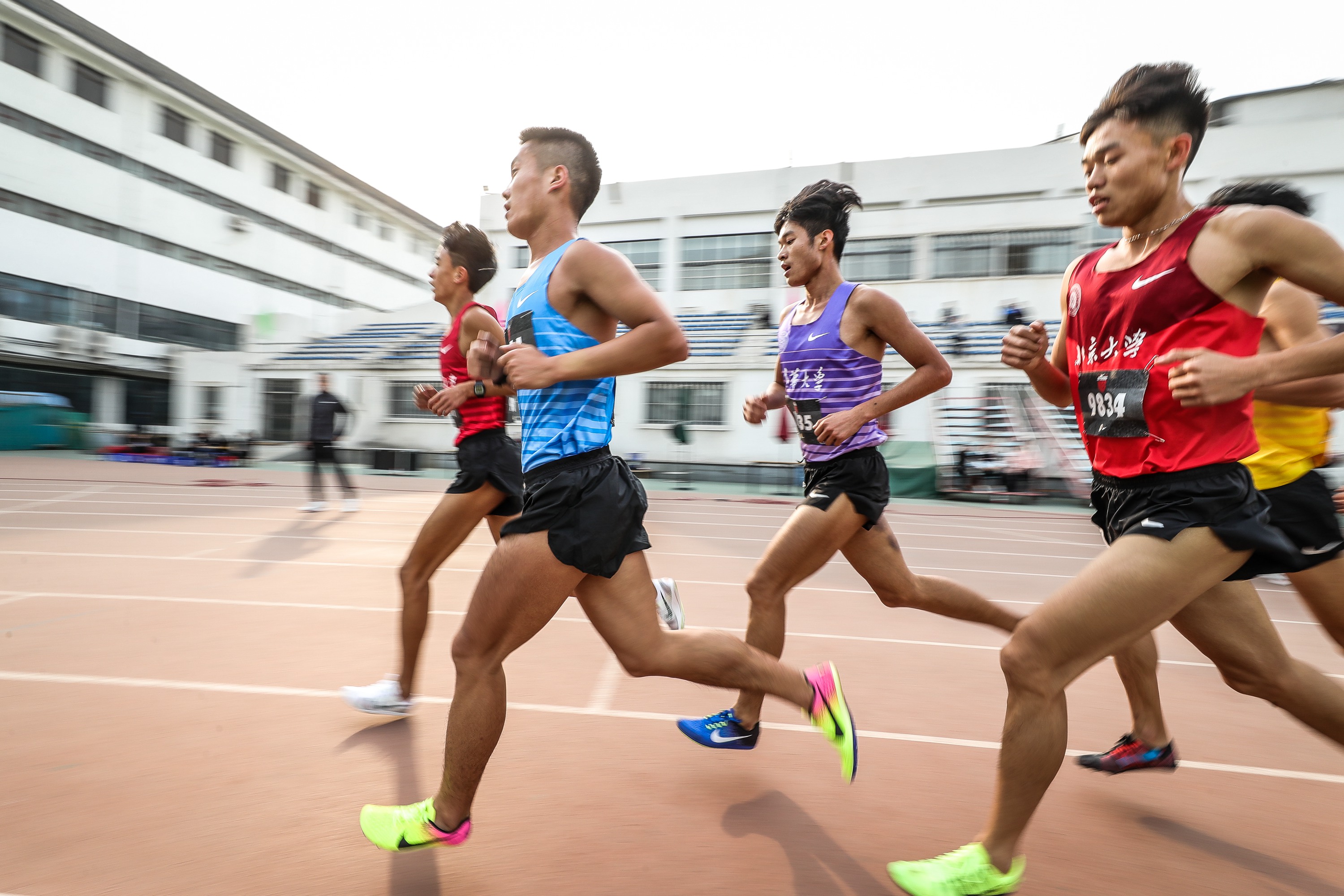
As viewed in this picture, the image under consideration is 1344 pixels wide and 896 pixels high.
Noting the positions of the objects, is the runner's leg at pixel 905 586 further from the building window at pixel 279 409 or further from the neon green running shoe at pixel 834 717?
the building window at pixel 279 409

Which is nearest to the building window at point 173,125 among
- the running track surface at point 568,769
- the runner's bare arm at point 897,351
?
the running track surface at point 568,769

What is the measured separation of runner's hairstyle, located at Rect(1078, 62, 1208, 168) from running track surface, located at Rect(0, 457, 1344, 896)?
206 centimetres

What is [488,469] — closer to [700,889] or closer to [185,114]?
[700,889]

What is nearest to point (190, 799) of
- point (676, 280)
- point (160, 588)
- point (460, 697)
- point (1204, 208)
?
point (460, 697)

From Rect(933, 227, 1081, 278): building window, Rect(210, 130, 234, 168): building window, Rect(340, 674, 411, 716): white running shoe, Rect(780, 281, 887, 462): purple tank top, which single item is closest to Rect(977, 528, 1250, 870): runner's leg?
Rect(780, 281, 887, 462): purple tank top

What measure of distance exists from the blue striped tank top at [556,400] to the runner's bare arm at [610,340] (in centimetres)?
5

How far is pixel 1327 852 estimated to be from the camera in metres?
2.44

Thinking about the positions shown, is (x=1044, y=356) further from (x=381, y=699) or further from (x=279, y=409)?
(x=279, y=409)

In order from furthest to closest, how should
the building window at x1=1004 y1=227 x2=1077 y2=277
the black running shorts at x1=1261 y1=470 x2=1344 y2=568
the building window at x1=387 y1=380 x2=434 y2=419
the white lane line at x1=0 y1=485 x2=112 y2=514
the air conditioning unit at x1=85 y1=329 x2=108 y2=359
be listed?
1. the air conditioning unit at x1=85 y1=329 x2=108 y2=359
2. the building window at x1=387 y1=380 x2=434 y2=419
3. the building window at x1=1004 y1=227 x2=1077 y2=277
4. the white lane line at x1=0 y1=485 x2=112 y2=514
5. the black running shorts at x1=1261 y1=470 x2=1344 y2=568

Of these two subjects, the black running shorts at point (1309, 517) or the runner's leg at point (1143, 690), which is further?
the runner's leg at point (1143, 690)

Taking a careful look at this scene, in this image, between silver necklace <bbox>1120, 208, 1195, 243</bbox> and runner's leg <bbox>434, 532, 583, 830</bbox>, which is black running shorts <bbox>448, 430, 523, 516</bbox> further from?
silver necklace <bbox>1120, 208, 1195, 243</bbox>

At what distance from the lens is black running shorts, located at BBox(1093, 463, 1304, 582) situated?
1.89m

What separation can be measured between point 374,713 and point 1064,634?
8.95 feet

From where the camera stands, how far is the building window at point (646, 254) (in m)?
27.9
